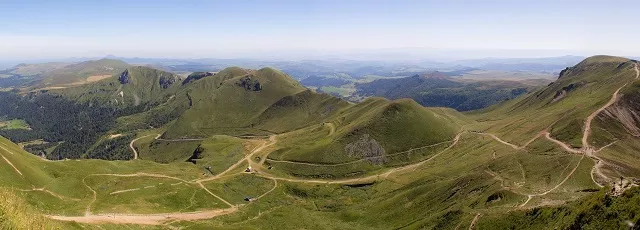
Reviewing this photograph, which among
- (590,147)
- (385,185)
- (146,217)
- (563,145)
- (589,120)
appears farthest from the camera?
(385,185)

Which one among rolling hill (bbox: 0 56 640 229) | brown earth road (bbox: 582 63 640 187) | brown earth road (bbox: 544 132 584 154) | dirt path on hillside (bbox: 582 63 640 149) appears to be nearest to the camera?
rolling hill (bbox: 0 56 640 229)

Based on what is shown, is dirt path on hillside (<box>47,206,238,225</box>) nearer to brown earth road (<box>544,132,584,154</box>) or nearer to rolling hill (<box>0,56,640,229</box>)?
rolling hill (<box>0,56,640,229</box>)

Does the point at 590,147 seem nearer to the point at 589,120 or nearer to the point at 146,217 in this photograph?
the point at 589,120

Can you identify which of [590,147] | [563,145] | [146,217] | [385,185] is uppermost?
[590,147]

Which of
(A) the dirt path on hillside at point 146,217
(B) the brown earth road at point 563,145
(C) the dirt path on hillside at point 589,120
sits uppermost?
(C) the dirt path on hillside at point 589,120

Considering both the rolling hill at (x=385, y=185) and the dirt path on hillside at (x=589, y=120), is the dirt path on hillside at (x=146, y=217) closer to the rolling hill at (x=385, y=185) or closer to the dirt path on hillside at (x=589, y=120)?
the rolling hill at (x=385, y=185)

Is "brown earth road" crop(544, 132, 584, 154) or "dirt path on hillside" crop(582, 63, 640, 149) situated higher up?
"dirt path on hillside" crop(582, 63, 640, 149)

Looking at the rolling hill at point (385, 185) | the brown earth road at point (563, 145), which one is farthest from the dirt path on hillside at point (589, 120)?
the brown earth road at point (563, 145)

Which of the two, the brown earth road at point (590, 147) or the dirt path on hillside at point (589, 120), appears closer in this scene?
the brown earth road at point (590, 147)

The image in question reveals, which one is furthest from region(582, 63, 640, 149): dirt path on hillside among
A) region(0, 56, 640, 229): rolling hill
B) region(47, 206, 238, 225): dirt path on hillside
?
region(47, 206, 238, 225): dirt path on hillside

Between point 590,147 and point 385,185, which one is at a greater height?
point 590,147

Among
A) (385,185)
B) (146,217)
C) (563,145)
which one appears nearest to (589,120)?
(563,145)

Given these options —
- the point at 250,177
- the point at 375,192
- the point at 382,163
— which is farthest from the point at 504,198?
the point at 250,177
